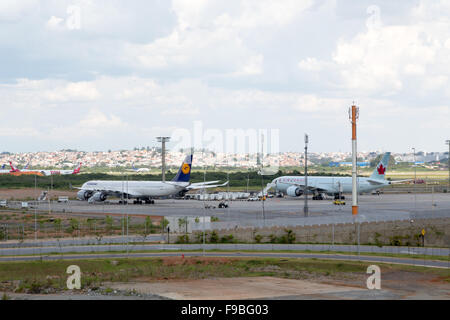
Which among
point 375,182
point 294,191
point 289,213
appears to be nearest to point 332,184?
point 294,191

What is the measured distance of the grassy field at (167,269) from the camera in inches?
1841

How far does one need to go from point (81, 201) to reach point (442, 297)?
103 meters

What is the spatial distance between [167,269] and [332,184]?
80018 mm

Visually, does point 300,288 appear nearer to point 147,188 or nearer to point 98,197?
point 147,188

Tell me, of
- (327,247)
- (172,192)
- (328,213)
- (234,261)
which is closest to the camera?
A: (234,261)

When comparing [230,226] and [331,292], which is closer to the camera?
[331,292]

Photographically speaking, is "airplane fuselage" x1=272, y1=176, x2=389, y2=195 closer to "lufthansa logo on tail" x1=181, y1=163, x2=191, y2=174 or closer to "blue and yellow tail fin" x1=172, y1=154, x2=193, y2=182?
"blue and yellow tail fin" x1=172, y1=154, x2=193, y2=182

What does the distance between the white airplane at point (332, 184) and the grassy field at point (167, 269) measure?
6545cm

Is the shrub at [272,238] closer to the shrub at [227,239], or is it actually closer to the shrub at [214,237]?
the shrub at [227,239]

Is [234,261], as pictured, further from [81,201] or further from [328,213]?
[81,201]

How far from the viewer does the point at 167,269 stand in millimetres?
50969

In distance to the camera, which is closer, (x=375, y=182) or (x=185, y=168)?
(x=185, y=168)
